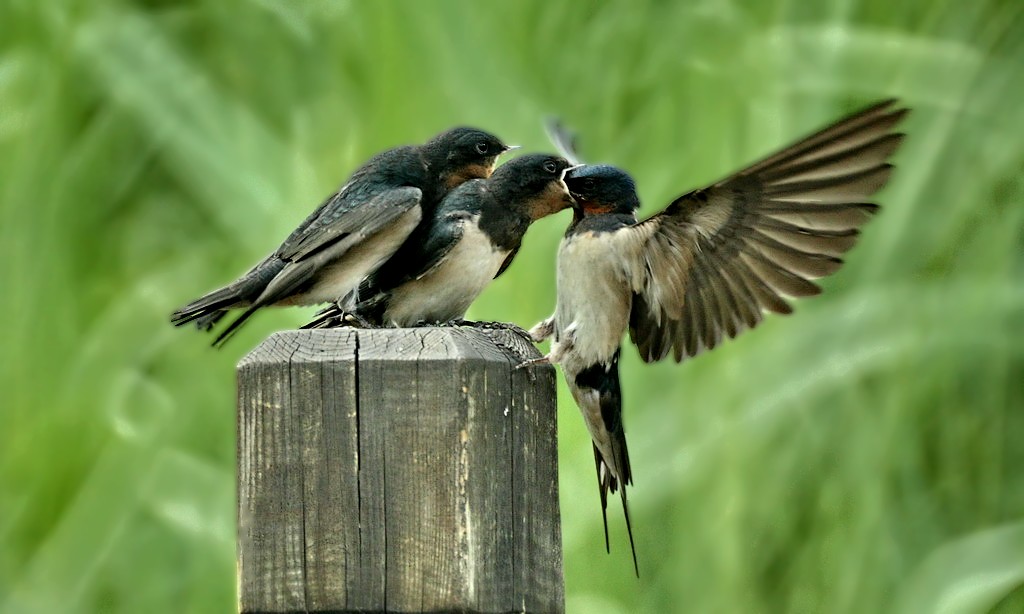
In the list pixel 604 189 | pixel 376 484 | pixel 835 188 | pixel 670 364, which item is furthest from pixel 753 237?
pixel 670 364

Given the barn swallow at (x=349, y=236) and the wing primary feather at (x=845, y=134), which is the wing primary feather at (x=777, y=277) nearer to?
the wing primary feather at (x=845, y=134)

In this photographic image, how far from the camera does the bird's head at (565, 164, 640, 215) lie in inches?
93.2

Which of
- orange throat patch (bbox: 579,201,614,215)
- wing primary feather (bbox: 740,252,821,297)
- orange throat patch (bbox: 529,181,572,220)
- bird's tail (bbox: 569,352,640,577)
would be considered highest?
orange throat patch (bbox: 529,181,572,220)

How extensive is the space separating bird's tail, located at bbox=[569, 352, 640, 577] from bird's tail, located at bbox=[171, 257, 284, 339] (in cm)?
55

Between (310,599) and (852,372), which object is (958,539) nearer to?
(852,372)

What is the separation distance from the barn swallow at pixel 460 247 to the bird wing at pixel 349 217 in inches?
4.1

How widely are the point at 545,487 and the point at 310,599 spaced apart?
0.33 meters

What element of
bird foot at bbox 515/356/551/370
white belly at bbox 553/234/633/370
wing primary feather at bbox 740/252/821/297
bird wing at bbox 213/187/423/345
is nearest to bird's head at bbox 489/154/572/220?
white belly at bbox 553/234/633/370

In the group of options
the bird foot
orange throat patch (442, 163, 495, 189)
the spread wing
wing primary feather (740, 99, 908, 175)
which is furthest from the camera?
orange throat patch (442, 163, 495, 189)

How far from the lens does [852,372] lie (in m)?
3.20

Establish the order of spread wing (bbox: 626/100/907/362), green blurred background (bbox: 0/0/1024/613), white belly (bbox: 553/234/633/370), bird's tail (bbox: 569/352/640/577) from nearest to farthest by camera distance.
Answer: spread wing (bbox: 626/100/907/362) → white belly (bbox: 553/234/633/370) → bird's tail (bbox: 569/352/640/577) → green blurred background (bbox: 0/0/1024/613)

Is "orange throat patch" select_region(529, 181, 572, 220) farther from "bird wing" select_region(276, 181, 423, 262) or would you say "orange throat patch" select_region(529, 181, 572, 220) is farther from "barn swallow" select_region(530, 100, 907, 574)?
"bird wing" select_region(276, 181, 423, 262)

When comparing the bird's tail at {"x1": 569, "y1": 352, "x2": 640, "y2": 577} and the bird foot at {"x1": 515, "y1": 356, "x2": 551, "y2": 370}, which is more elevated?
the bird's tail at {"x1": 569, "y1": 352, "x2": 640, "y2": 577}

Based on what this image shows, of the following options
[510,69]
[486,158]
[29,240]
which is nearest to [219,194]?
[29,240]
